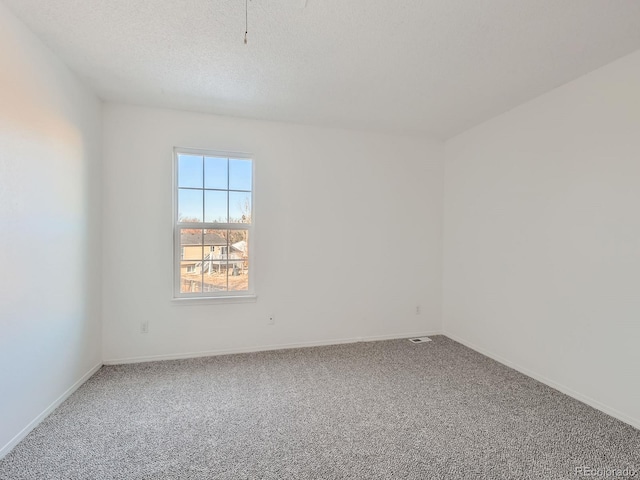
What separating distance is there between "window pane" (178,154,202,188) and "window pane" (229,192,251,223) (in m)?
0.37

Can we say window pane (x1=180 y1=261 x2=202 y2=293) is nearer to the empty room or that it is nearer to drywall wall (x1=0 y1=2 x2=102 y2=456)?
the empty room

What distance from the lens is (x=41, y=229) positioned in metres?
2.00

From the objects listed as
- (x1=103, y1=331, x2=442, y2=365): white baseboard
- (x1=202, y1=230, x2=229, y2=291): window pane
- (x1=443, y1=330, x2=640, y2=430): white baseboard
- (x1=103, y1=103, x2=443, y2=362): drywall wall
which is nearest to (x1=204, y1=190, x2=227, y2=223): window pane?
(x1=202, y1=230, x2=229, y2=291): window pane

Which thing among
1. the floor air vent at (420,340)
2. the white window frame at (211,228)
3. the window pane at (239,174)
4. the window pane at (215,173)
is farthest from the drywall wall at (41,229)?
the floor air vent at (420,340)

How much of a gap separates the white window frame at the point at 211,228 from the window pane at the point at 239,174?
0.15 ft

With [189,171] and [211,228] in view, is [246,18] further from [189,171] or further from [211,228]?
[211,228]

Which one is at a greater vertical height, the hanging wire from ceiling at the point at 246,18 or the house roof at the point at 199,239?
the hanging wire from ceiling at the point at 246,18

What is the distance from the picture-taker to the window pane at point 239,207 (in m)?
3.29

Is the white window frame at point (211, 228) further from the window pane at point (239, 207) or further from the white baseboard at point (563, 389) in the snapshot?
the white baseboard at point (563, 389)

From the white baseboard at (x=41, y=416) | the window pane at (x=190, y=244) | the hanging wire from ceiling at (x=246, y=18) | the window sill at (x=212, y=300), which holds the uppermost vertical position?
the hanging wire from ceiling at (x=246, y=18)

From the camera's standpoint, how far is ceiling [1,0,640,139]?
5.55 feet

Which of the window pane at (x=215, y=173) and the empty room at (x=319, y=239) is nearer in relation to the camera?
the empty room at (x=319, y=239)

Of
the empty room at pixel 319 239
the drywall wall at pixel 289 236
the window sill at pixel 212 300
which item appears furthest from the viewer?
the window sill at pixel 212 300

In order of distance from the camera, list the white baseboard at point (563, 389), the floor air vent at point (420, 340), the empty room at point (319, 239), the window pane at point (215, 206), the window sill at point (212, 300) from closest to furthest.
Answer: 1. the empty room at point (319, 239)
2. the white baseboard at point (563, 389)
3. the window sill at point (212, 300)
4. the window pane at point (215, 206)
5. the floor air vent at point (420, 340)
